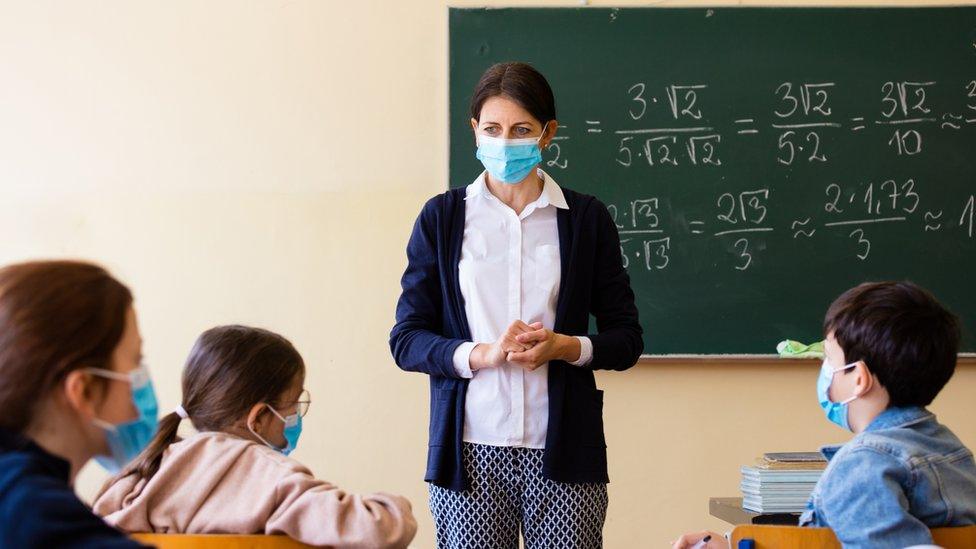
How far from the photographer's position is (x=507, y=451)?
2117 mm

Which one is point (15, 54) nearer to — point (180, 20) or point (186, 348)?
point (180, 20)

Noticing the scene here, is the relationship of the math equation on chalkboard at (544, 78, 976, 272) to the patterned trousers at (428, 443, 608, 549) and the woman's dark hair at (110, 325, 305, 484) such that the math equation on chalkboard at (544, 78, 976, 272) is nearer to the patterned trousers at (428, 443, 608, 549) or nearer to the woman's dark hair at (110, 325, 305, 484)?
the patterned trousers at (428, 443, 608, 549)

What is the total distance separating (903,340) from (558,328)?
2.25 ft

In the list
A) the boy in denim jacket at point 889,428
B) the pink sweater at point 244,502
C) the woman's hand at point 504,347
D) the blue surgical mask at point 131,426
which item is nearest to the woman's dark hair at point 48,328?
the blue surgical mask at point 131,426

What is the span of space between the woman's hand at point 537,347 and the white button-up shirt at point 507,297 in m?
0.07

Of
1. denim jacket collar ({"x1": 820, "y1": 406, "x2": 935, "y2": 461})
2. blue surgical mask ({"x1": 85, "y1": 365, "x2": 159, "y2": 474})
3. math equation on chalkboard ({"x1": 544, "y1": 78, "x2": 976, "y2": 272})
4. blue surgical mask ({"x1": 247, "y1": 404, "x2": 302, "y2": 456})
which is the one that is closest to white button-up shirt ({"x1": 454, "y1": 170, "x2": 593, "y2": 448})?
blue surgical mask ({"x1": 247, "y1": 404, "x2": 302, "y2": 456})

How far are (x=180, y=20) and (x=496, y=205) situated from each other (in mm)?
2117

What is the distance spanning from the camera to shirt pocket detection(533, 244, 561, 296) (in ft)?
7.25

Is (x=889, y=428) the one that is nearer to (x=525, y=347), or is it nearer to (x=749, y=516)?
(x=749, y=516)

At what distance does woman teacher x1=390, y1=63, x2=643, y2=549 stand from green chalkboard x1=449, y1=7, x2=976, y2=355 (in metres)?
1.49

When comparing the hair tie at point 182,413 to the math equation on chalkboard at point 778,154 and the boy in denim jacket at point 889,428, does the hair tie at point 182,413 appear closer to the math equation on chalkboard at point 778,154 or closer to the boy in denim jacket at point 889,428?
the boy in denim jacket at point 889,428

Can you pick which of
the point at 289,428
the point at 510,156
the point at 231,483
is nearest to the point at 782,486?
the point at 510,156

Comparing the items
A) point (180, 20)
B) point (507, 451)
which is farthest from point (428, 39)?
point (507, 451)

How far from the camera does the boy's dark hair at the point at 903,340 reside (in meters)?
1.82
